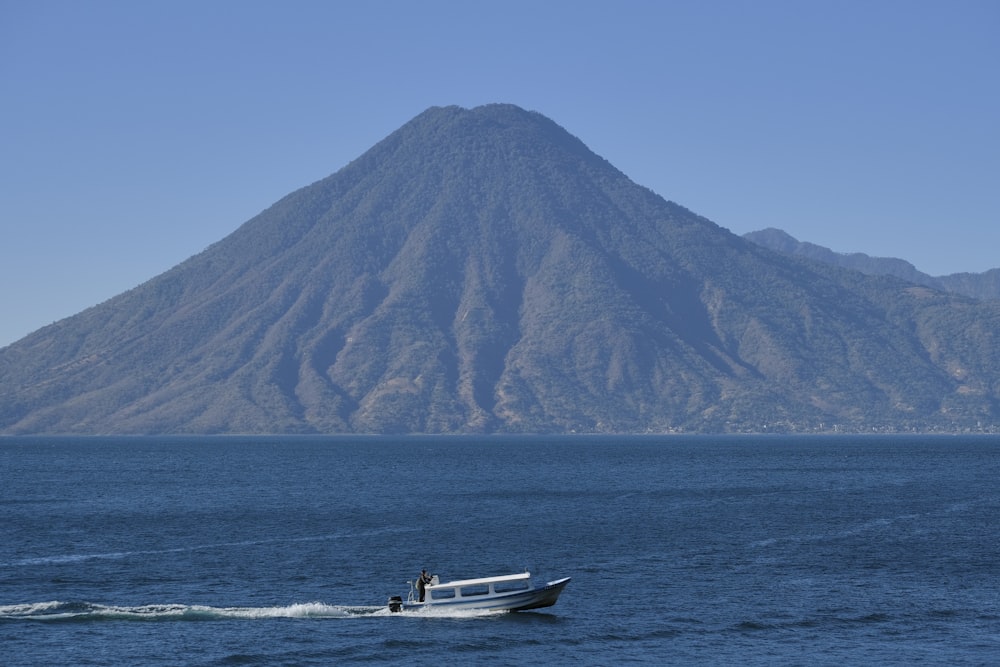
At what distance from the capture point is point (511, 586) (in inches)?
3516

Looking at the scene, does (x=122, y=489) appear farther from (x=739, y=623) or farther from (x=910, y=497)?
(x=739, y=623)

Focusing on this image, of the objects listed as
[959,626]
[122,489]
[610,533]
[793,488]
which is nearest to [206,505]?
[122,489]

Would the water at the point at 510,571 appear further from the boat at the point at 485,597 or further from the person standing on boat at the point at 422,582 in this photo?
the person standing on boat at the point at 422,582

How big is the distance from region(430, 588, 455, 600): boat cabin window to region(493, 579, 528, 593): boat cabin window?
9.17 ft

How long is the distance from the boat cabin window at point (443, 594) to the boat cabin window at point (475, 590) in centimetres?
82

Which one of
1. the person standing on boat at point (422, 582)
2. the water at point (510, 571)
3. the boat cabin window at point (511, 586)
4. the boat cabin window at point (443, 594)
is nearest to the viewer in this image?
the water at point (510, 571)

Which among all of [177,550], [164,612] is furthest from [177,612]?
[177,550]

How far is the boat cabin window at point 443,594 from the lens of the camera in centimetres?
8475

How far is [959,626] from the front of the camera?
78438 millimetres

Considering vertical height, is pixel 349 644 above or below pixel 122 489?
below

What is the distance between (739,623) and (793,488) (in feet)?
370

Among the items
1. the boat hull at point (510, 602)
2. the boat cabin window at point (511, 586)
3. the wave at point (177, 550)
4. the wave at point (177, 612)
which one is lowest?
the boat hull at point (510, 602)

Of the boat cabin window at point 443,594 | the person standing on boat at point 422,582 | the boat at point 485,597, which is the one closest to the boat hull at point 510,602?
the boat at point 485,597

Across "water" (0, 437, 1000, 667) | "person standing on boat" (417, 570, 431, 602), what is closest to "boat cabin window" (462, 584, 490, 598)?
"water" (0, 437, 1000, 667)
